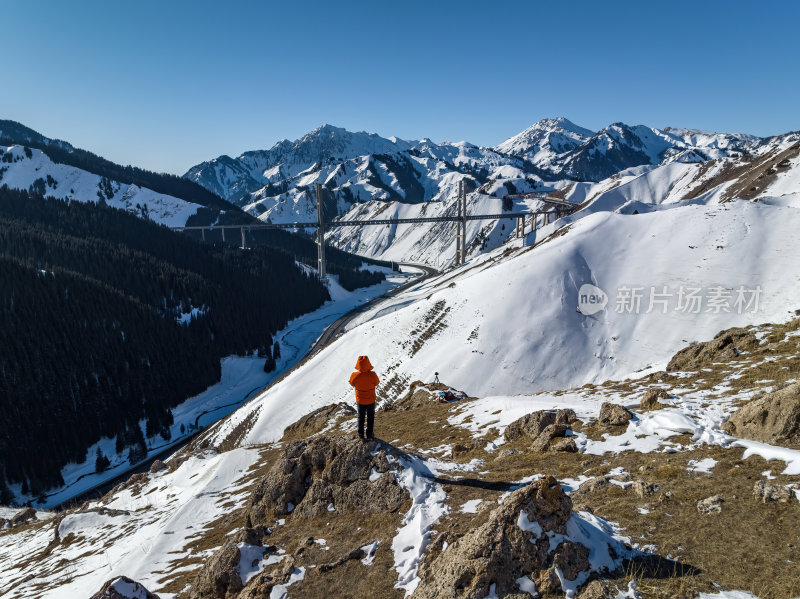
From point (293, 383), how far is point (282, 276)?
129 metres

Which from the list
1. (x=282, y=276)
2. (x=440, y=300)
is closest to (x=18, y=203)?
(x=282, y=276)

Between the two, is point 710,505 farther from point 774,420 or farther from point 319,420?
point 319,420

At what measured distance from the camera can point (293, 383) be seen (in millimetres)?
55312

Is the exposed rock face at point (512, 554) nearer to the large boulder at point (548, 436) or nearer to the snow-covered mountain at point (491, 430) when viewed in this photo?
the snow-covered mountain at point (491, 430)

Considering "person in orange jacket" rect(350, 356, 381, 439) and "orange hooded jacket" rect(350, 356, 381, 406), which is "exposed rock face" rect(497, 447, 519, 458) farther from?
"orange hooded jacket" rect(350, 356, 381, 406)

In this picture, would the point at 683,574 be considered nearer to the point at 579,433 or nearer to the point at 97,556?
the point at 579,433

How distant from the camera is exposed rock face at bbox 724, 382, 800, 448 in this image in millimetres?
10445

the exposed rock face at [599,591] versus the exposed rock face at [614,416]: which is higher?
the exposed rock face at [599,591]

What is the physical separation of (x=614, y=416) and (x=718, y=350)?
11.9 metres

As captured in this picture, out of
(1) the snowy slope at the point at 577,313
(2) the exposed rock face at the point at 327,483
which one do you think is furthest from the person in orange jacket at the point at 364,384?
(1) the snowy slope at the point at 577,313

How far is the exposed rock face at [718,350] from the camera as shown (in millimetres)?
20422

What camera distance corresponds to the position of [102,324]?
102 meters

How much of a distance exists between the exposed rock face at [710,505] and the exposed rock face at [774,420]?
3991 millimetres

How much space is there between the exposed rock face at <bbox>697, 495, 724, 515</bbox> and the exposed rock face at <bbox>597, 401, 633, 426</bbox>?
5.77m
